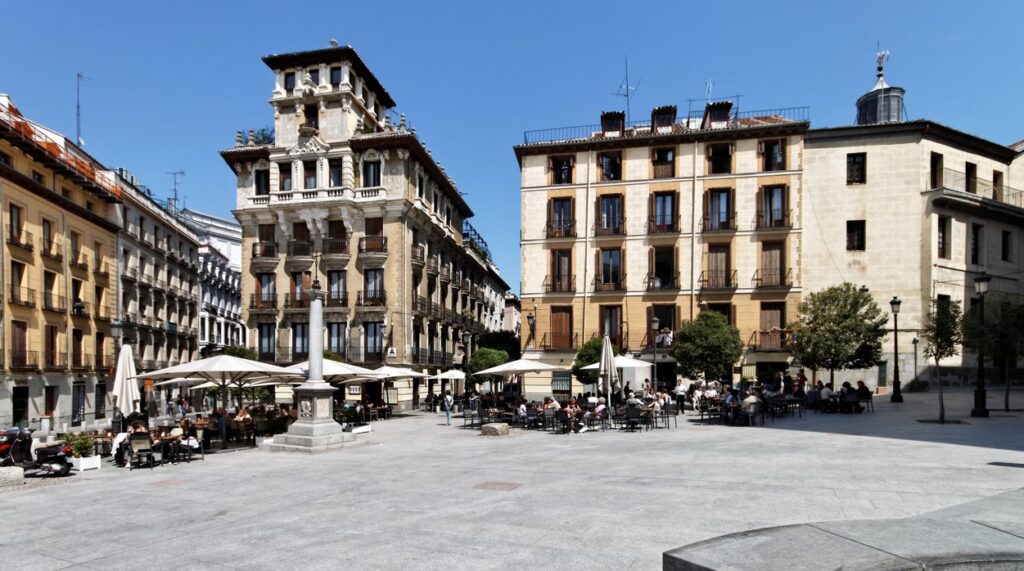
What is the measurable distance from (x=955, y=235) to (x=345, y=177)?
35.9m

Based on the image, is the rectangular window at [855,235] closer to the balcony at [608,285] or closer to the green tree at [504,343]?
the balcony at [608,285]

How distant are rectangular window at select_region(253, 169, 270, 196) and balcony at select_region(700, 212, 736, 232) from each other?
95.2 feet

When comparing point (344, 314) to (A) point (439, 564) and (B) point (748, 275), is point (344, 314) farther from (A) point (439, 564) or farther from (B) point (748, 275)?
(A) point (439, 564)

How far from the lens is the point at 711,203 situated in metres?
34.0

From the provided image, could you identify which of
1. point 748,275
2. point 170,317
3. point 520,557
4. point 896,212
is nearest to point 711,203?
point 748,275

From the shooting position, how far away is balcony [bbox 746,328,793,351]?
105 ft

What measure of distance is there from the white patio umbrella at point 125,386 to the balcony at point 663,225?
26.5m

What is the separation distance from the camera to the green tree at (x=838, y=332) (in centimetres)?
2438

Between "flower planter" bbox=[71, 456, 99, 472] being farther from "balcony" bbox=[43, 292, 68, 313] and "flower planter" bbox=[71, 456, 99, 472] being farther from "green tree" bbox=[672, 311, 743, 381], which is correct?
"balcony" bbox=[43, 292, 68, 313]

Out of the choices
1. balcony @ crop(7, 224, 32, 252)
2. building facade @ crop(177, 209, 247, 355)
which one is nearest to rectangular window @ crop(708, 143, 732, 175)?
balcony @ crop(7, 224, 32, 252)

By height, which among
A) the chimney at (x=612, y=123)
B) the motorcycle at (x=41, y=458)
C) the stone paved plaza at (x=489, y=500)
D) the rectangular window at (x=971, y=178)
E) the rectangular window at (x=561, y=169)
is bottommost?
the motorcycle at (x=41, y=458)

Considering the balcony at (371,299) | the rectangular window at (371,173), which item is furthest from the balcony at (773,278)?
the rectangular window at (371,173)

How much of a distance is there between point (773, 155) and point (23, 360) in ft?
136

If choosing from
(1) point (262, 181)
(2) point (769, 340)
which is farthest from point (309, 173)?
(2) point (769, 340)
